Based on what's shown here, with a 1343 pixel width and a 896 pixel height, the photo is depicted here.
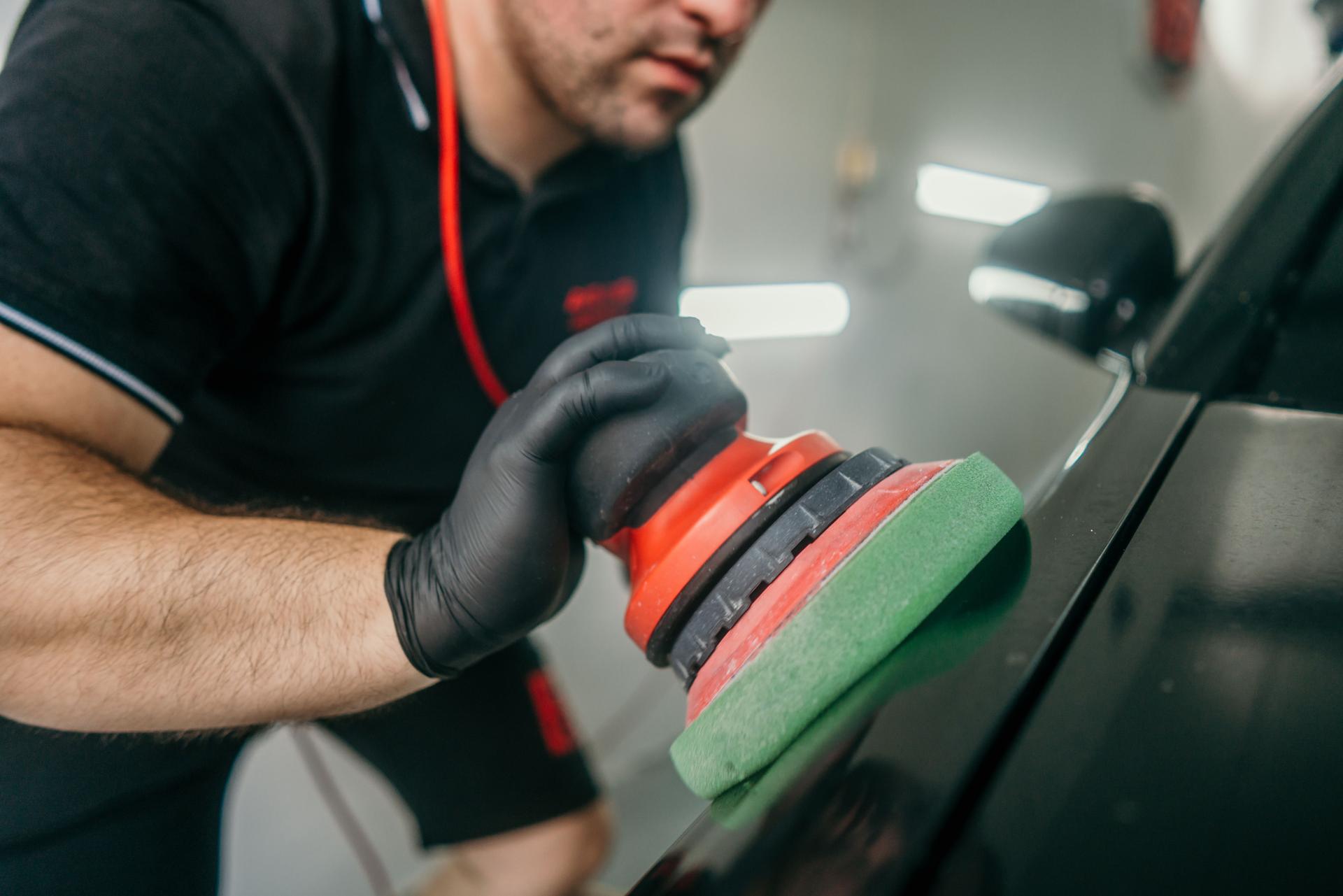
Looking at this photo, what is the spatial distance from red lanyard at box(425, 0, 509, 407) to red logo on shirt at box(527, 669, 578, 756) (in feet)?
1.43

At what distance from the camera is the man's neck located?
30.9 inches

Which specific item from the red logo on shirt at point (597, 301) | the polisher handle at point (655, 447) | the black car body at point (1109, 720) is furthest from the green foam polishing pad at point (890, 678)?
the red logo on shirt at point (597, 301)

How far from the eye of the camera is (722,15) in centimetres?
76

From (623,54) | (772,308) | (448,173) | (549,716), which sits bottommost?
(549,716)

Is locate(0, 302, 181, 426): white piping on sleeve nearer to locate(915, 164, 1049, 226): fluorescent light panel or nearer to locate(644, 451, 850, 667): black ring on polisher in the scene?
locate(644, 451, 850, 667): black ring on polisher

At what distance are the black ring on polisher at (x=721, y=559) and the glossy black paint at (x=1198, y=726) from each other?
5.4 inches

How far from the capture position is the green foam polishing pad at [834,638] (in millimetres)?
298

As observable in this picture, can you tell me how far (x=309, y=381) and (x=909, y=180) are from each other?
1.73 metres

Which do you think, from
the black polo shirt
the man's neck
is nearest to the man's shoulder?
the black polo shirt

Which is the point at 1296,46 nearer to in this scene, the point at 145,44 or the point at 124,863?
the point at 145,44

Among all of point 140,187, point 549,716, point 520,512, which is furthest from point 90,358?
point 549,716

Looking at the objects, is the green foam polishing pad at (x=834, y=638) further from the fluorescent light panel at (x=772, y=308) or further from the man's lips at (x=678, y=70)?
the fluorescent light panel at (x=772, y=308)

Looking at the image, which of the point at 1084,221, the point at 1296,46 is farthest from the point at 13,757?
the point at 1296,46

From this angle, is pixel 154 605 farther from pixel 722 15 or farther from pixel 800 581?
pixel 722 15
